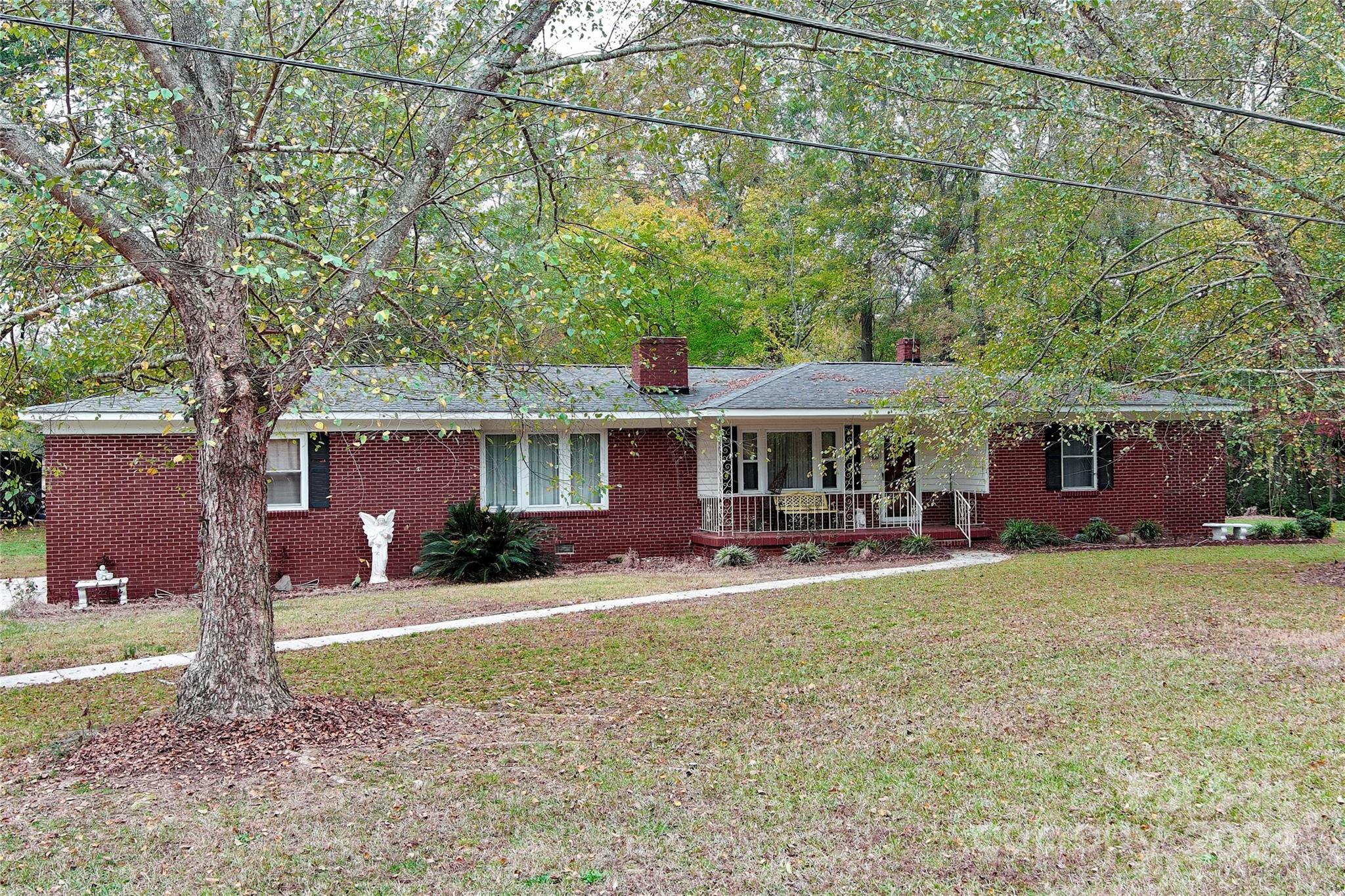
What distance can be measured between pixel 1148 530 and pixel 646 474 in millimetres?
9770

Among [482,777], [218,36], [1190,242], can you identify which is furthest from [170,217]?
[1190,242]

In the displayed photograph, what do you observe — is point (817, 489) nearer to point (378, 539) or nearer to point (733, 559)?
point (733, 559)

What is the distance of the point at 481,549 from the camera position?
16328 millimetres

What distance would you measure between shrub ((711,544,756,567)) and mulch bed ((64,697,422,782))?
993cm

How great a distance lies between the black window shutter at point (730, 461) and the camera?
19.0 metres

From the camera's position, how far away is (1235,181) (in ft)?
38.7

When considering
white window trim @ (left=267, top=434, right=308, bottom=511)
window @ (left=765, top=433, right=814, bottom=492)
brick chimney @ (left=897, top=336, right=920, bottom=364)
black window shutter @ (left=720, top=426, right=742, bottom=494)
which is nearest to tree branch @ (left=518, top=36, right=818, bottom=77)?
white window trim @ (left=267, top=434, right=308, bottom=511)

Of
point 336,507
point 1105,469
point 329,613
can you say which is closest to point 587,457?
point 336,507

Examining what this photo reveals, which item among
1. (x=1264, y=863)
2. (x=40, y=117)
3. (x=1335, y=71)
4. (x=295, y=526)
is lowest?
(x=1264, y=863)

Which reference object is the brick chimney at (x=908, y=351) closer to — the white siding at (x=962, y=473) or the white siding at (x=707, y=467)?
the white siding at (x=962, y=473)

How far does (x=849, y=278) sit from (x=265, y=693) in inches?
993

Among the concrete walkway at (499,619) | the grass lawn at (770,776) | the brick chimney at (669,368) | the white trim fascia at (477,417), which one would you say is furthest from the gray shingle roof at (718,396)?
the grass lawn at (770,776)

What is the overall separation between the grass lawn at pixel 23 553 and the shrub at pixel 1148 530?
63.9 feet

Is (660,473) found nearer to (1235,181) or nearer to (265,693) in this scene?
(1235,181)
